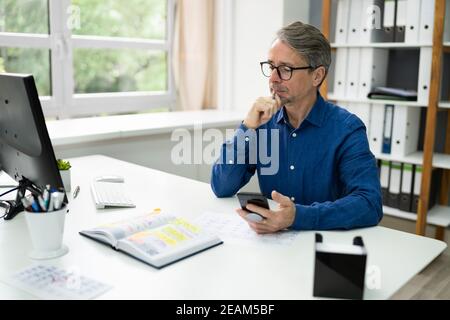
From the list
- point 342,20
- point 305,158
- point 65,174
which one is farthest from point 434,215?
point 65,174

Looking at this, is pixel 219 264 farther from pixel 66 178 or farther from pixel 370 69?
pixel 370 69

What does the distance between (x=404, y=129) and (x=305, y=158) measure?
1.43 meters

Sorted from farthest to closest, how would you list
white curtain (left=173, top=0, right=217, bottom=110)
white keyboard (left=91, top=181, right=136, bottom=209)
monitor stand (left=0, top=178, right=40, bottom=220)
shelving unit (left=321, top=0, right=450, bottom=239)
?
white curtain (left=173, top=0, right=217, bottom=110) < shelving unit (left=321, top=0, right=450, bottom=239) < white keyboard (left=91, top=181, right=136, bottom=209) < monitor stand (left=0, top=178, right=40, bottom=220)

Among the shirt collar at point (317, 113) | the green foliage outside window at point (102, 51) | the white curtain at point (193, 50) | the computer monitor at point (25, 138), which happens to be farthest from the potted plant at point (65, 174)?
the white curtain at point (193, 50)

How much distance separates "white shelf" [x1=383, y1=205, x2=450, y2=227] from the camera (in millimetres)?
2752

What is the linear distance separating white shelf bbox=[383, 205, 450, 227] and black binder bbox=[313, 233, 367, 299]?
205cm

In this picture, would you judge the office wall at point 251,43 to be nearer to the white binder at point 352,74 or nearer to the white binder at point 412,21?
the white binder at point 352,74

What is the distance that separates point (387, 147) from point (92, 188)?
6.37ft

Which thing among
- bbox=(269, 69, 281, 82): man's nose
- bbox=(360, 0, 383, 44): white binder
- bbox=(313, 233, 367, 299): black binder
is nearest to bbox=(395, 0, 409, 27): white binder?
bbox=(360, 0, 383, 44): white binder

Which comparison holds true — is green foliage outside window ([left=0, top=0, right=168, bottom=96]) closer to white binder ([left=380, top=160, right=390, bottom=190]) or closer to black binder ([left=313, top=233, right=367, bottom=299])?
white binder ([left=380, top=160, right=390, bottom=190])

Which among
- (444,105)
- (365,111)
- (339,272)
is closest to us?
(339,272)

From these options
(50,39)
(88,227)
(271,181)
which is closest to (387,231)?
(271,181)

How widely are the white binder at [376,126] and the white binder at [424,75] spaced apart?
0.26m

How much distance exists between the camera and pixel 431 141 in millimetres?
2676
